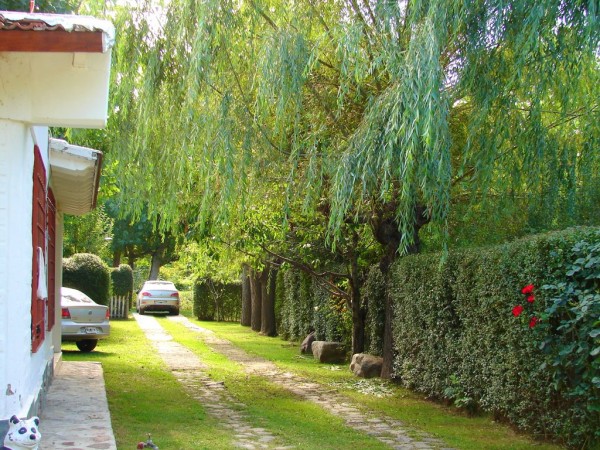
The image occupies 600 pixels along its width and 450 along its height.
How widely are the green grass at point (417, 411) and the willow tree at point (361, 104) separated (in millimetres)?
2363

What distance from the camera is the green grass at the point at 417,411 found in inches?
326

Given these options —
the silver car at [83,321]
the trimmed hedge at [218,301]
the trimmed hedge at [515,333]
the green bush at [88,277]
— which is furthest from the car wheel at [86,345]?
the trimmed hedge at [218,301]

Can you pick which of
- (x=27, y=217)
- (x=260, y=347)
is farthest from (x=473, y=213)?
(x=260, y=347)

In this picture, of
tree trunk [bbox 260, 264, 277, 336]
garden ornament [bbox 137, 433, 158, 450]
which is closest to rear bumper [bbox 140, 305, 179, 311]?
tree trunk [bbox 260, 264, 277, 336]

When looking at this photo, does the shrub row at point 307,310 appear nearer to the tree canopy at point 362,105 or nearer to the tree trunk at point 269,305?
the tree trunk at point 269,305

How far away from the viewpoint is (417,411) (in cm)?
1046

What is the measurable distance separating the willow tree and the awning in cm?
61

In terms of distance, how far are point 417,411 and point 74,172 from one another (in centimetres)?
570

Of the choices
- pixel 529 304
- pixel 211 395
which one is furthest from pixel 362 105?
pixel 211 395

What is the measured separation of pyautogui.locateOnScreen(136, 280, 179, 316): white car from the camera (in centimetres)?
3481

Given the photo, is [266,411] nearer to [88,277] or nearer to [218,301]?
[88,277]

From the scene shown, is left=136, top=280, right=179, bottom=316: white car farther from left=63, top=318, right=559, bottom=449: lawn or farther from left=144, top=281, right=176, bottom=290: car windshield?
left=63, top=318, right=559, bottom=449: lawn

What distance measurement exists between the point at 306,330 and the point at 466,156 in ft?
46.2

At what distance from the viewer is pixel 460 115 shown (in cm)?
1004
